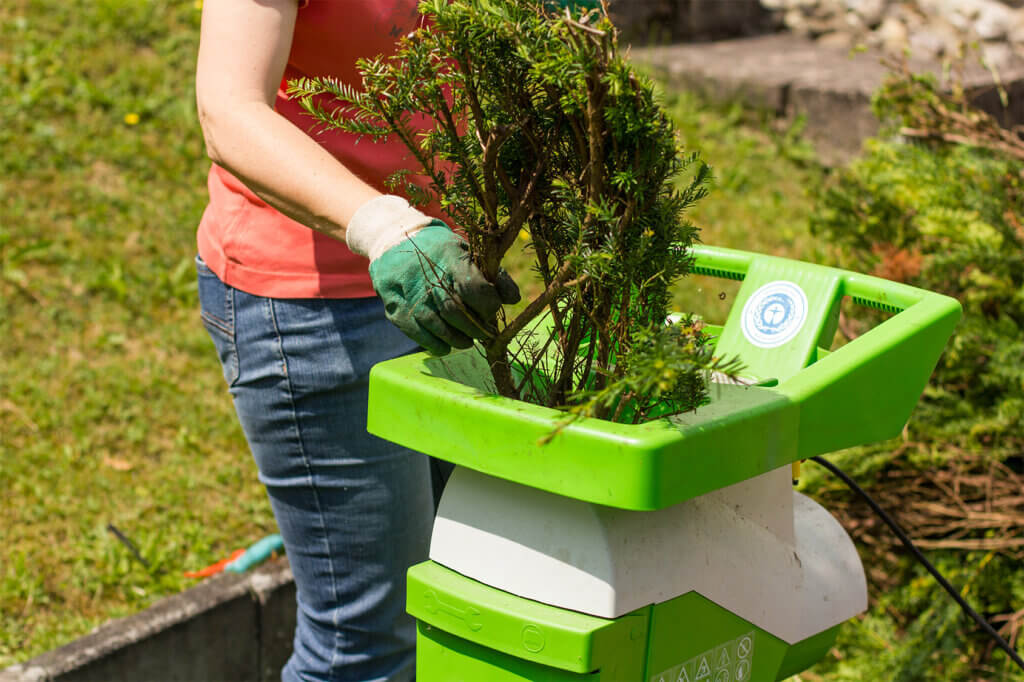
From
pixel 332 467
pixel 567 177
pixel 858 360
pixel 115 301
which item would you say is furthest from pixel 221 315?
pixel 115 301

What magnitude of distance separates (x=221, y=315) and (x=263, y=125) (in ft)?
1.57

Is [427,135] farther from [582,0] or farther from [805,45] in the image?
[805,45]

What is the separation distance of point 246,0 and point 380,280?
467 mm

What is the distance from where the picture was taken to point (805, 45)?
6.00 m

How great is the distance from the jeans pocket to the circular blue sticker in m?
0.82

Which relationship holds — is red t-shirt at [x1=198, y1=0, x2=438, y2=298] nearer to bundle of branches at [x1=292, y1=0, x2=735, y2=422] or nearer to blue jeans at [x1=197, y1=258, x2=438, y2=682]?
blue jeans at [x1=197, y1=258, x2=438, y2=682]

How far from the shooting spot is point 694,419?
1212 mm

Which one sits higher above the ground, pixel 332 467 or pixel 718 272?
pixel 718 272

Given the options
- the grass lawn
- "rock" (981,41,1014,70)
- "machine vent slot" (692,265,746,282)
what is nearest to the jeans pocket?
"machine vent slot" (692,265,746,282)

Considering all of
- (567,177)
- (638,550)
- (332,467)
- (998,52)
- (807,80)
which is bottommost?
(332,467)

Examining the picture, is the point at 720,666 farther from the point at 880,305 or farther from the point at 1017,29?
the point at 1017,29

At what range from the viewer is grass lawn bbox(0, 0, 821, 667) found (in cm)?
285

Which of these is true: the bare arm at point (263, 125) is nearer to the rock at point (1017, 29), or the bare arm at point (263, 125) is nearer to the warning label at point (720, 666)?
the warning label at point (720, 666)

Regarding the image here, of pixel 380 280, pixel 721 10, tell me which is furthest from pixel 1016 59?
pixel 380 280
